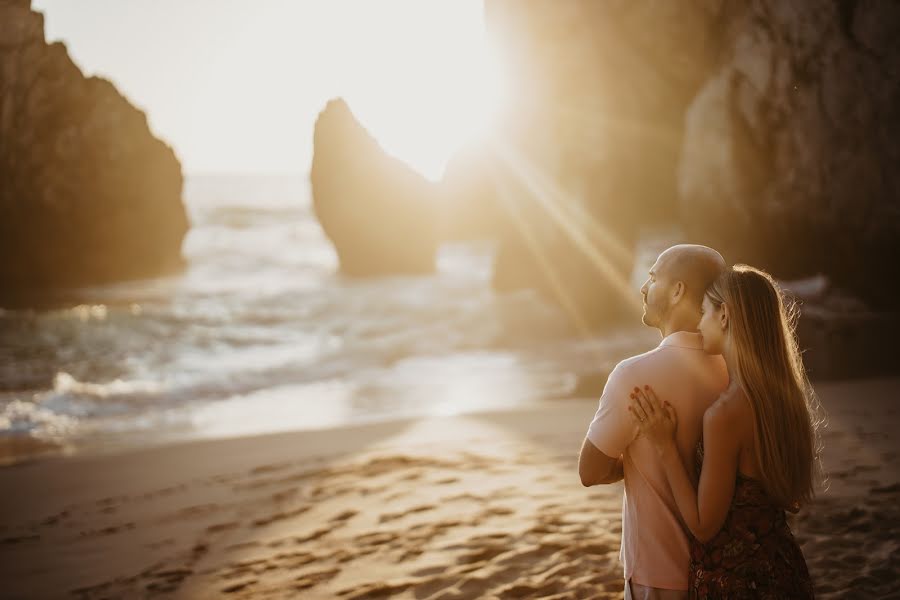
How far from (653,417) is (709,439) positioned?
184 mm

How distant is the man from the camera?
7.09 feet

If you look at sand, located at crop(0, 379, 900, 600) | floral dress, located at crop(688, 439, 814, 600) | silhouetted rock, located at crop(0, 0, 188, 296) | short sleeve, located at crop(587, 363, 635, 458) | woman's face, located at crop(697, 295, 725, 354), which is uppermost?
silhouetted rock, located at crop(0, 0, 188, 296)

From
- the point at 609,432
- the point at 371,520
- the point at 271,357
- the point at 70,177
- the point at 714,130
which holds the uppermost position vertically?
the point at 70,177

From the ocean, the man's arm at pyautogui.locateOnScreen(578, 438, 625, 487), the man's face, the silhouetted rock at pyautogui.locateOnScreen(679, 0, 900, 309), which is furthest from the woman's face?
the silhouetted rock at pyautogui.locateOnScreen(679, 0, 900, 309)

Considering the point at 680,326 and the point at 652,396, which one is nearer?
the point at 652,396

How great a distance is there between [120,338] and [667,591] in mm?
17380

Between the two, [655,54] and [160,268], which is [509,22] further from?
[160,268]

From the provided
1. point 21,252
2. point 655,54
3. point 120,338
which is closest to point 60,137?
point 21,252

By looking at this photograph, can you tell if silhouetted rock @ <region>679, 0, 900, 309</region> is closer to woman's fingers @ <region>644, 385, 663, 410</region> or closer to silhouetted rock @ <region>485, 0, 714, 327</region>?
silhouetted rock @ <region>485, 0, 714, 327</region>

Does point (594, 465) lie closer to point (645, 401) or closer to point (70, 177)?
point (645, 401)

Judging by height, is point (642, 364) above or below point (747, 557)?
above

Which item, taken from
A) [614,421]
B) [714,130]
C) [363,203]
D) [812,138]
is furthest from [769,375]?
[363,203]

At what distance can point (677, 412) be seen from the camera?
7.07 ft

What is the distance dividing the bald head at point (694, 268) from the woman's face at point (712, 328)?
0.15 feet
